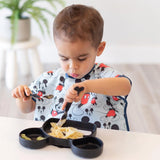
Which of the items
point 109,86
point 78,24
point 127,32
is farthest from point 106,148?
point 127,32

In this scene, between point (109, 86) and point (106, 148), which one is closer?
point (106, 148)

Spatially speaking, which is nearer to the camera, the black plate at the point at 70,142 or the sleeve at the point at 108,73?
the black plate at the point at 70,142

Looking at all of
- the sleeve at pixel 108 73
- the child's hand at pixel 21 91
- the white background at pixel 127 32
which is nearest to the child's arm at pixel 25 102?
the child's hand at pixel 21 91

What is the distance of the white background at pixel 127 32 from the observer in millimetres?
3342

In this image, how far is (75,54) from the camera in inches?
40.3

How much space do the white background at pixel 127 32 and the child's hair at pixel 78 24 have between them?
2.26 metres

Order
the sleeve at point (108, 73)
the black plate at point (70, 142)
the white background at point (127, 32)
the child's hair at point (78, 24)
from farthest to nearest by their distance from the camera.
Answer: the white background at point (127, 32), the sleeve at point (108, 73), the child's hair at point (78, 24), the black plate at point (70, 142)

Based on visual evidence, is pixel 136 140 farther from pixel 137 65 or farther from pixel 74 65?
pixel 137 65

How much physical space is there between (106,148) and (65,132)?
0.13 meters

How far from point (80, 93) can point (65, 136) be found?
0.13 meters

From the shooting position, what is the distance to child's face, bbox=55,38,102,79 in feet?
3.34

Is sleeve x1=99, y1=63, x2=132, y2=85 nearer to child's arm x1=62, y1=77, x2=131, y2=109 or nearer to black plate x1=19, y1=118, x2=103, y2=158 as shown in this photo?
child's arm x1=62, y1=77, x2=131, y2=109

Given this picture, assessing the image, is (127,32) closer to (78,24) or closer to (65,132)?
(78,24)

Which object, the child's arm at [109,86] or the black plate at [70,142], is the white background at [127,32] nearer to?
the child's arm at [109,86]
